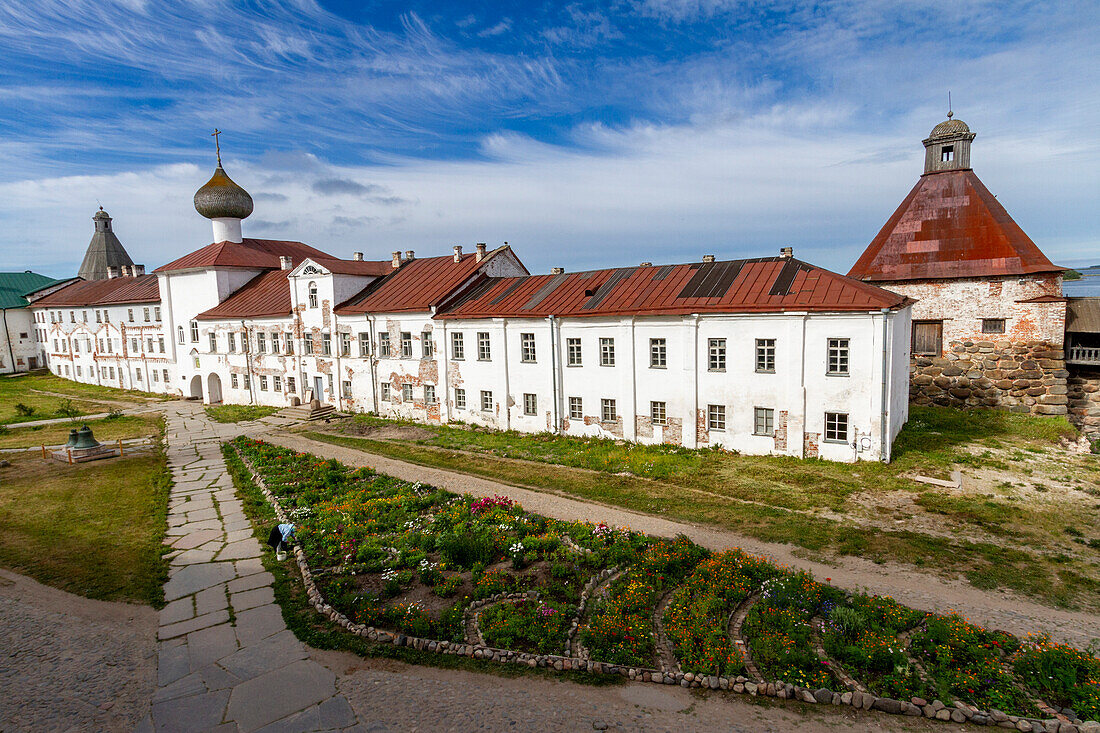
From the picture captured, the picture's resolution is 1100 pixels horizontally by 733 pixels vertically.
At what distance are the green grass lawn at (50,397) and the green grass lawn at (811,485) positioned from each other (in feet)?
81.0

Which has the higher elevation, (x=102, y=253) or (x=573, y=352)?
(x=102, y=253)

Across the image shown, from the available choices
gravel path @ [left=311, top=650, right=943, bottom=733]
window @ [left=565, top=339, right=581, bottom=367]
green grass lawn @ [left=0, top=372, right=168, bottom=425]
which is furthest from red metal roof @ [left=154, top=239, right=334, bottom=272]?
gravel path @ [left=311, top=650, right=943, bottom=733]

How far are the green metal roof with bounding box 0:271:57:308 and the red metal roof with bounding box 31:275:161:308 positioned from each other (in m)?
3.95

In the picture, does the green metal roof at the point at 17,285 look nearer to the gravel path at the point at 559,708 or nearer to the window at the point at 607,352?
the window at the point at 607,352

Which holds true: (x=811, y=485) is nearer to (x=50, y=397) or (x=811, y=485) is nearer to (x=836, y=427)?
(x=836, y=427)

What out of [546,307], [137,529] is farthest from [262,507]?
[546,307]

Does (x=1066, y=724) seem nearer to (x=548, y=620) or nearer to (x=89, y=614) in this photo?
(x=548, y=620)

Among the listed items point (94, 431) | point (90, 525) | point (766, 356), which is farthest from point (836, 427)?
point (94, 431)

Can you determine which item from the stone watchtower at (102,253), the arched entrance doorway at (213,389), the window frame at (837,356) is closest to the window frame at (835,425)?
the window frame at (837,356)

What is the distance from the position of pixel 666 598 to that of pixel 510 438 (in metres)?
16.7

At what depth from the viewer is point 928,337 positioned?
31.6 meters

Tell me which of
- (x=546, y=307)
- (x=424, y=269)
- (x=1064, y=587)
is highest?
(x=424, y=269)

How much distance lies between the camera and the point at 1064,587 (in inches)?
485

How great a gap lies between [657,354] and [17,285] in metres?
82.4
